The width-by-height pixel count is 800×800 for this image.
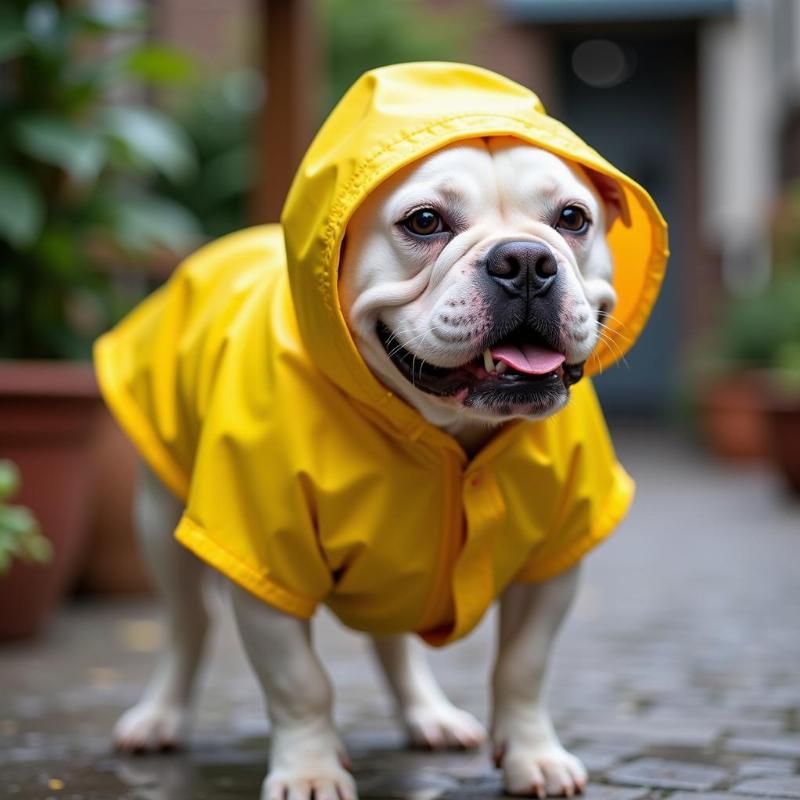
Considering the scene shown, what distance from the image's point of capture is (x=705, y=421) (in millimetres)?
14477

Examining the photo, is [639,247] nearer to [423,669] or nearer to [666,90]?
[423,669]

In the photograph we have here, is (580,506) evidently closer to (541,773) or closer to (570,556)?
(570,556)

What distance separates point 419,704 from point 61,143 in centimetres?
283

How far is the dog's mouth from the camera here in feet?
8.55

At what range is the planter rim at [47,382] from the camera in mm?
4984

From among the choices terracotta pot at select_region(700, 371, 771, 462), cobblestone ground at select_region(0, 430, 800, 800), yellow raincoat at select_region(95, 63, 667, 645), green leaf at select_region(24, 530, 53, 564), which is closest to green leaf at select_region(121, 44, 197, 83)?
green leaf at select_region(24, 530, 53, 564)

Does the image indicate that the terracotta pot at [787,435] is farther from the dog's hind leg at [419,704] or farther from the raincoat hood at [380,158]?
the raincoat hood at [380,158]

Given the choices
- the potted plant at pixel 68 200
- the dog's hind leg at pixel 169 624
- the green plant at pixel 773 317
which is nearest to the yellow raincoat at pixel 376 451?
the dog's hind leg at pixel 169 624

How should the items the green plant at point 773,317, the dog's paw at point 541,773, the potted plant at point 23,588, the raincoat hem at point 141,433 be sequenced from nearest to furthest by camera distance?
the dog's paw at point 541,773 → the raincoat hem at point 141,433 → the potted plant at point 23,588 → the green plant at point 773,317

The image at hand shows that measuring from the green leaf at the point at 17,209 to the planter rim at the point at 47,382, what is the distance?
0.50 m

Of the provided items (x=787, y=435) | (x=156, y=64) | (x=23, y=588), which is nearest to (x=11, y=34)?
(x=156, y=64)

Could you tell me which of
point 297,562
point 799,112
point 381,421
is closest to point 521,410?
point 381,421

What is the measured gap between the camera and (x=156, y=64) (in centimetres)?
582

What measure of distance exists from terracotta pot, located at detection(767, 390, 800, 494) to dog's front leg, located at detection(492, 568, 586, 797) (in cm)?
670
